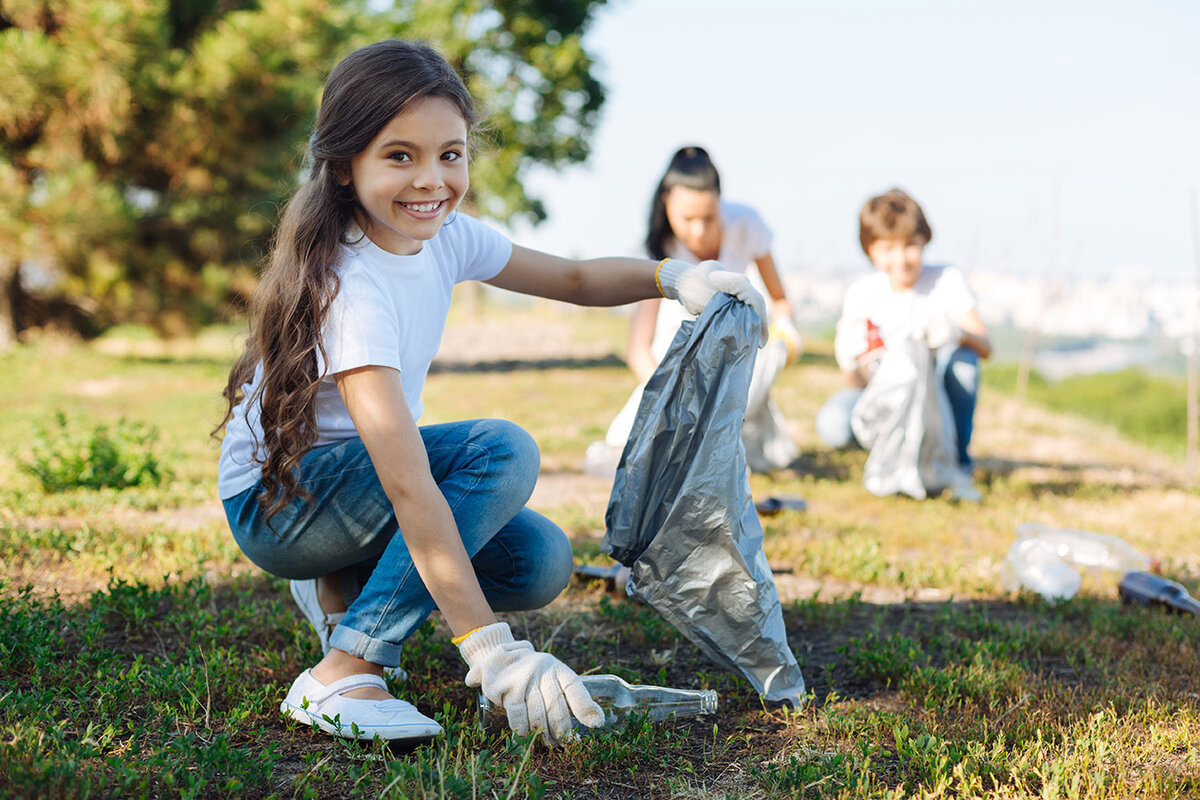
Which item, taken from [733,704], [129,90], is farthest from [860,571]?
[129,90]

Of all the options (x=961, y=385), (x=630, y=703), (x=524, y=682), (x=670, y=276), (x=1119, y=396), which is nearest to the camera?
(x=524, y=682)

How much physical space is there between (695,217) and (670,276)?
1932 millimetres

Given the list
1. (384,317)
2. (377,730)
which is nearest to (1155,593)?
(377,730)

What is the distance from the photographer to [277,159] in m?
11.4

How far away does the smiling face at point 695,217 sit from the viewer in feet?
14.0

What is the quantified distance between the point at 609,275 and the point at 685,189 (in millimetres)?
1909

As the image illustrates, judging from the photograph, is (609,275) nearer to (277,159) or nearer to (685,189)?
(685,189)

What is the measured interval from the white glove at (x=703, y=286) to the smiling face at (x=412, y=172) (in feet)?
2.00

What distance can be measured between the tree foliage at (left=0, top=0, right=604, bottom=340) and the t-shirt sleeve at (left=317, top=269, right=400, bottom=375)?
731 centimetres

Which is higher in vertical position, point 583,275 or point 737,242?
point 737,242

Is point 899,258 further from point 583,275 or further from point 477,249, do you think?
point 477,249

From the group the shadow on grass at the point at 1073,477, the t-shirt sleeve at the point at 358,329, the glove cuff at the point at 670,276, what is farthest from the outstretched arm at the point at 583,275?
the shadow on grass at the point at 1073,477

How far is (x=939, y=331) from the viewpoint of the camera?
5008 millimetres

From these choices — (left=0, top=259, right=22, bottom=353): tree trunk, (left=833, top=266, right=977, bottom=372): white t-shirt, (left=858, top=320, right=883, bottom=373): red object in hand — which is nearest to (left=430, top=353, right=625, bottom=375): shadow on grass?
(left=0, top=259, right=22, bottom=353): tree trunk
